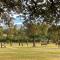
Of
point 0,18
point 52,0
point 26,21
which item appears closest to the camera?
point 52,0

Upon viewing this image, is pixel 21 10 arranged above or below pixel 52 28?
above

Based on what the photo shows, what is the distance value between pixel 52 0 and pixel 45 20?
2.61 ft

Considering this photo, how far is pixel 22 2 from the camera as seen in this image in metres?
9.43

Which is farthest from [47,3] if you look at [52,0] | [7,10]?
[7,10]

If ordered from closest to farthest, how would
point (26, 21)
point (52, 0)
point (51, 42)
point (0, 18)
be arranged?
point (52, 0) → point (26, 21) → point (0, 18) → point (51, 42)

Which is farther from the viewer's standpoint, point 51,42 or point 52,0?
point 51,42

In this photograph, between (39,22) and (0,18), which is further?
(0,18)

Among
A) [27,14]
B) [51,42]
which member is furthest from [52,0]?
[51,42]

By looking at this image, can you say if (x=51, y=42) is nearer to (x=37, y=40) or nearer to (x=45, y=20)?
(x=37, y=40)

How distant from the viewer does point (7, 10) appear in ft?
33.0

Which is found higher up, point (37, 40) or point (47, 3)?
point (47, 3)

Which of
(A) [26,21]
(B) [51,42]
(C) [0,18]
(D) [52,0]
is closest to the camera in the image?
(D) [52,0]

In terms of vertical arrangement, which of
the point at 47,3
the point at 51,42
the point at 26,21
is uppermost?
the point at 47,3

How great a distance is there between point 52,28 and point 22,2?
1.58 meters
